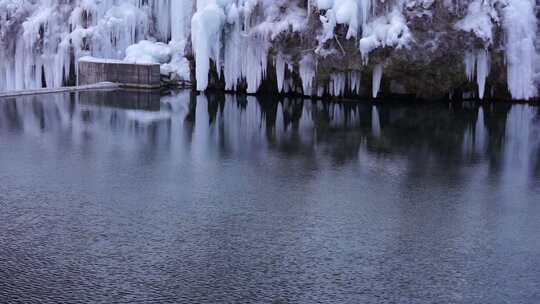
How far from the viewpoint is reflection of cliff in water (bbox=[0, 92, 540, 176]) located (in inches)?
795

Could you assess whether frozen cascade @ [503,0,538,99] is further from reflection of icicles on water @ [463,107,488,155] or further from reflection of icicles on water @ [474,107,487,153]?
reflection of icicles on water @ [463,107,488,155]

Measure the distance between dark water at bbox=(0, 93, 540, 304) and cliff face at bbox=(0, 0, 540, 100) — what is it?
898 cm

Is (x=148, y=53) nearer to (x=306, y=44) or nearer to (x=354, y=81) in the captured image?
(x=306, y=44)

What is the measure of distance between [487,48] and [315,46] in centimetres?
740

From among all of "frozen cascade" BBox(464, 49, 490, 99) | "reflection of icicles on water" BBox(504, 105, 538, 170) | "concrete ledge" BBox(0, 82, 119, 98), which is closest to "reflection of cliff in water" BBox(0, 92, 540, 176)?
"reflection of icicles on water" BBox(504, 105, 538, 170)

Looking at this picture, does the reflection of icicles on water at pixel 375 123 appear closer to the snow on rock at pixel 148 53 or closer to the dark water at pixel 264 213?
the dark water at pixel 264 213

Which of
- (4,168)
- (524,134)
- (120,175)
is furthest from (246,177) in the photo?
(524,134)

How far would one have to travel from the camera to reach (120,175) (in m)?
16.0

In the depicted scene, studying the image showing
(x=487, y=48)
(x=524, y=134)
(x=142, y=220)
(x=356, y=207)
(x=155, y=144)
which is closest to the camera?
(x=142, y=220)

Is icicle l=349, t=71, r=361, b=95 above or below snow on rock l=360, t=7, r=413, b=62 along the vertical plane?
below

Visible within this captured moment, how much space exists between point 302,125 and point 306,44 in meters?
9.37

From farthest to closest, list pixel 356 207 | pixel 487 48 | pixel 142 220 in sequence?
pixel 487 48, pixel 356 207, pixel 142 220

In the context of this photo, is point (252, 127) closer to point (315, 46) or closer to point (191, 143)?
point (191, 143)

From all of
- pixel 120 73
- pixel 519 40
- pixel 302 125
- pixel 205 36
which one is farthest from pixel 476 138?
pixel 120 73
